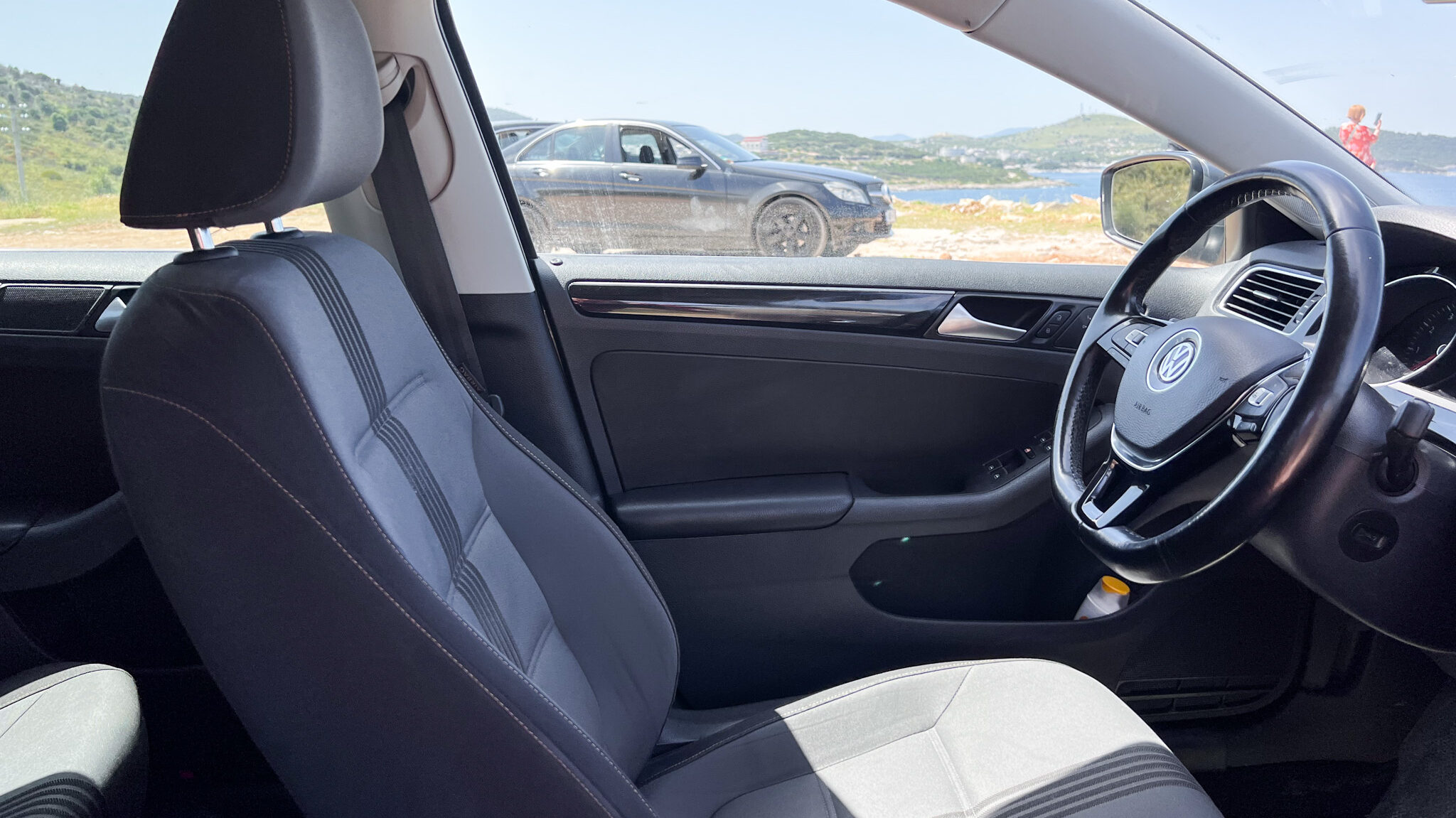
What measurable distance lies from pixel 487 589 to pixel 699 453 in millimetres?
807

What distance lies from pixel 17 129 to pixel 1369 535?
2.20 meters

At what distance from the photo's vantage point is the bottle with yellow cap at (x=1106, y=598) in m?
1.69

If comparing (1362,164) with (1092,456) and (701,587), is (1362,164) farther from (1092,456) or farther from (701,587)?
(701,587)

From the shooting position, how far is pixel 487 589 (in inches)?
45.3

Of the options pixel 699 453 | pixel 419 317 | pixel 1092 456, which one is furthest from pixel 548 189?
pixel 1092 456

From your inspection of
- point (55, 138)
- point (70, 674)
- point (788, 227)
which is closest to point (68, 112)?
point (55, 138)

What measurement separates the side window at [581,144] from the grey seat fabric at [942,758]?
3.81ft

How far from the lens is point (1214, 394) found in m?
1.04

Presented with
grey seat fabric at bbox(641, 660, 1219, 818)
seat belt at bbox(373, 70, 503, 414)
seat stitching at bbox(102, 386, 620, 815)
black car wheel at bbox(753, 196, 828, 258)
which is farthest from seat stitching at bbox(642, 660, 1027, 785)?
black car wheel at bbox(753, 196, 828, 258)

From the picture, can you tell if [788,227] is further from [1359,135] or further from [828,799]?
[828,799]

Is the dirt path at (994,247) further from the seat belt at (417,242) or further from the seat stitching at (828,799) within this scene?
the seat stitching at (828,799)

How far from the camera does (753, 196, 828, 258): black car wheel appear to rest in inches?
79.2

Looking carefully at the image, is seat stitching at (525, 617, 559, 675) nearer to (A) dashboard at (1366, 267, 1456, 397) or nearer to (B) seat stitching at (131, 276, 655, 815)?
(B) seat stitching at (131, 276, 655, 815)

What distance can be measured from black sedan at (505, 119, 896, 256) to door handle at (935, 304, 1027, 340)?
26 centimetres
